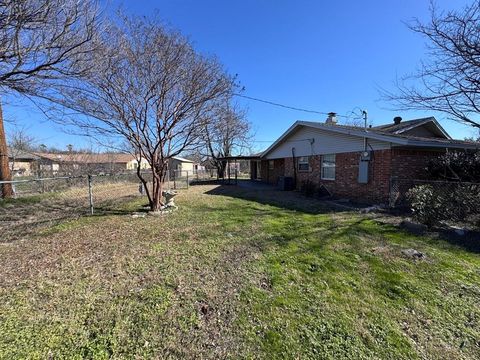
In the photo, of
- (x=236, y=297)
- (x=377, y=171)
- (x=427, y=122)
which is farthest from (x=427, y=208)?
(x=427, y=122)

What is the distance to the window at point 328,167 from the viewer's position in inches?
453

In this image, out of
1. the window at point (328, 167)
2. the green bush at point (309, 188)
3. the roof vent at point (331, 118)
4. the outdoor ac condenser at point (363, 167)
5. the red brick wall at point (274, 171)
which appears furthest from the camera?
the red brick wall at point (274, 171)

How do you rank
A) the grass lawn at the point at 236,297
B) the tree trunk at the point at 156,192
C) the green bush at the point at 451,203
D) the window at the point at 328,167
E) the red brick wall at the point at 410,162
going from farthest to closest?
the window at the point at 328,167
the red brick wall at the point at 410,162
the tree trunk at the point at 156,192
the green bush at the point at 451,203
the grass lawn at the point at 236,297

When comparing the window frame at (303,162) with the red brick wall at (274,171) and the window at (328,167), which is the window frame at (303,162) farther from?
the red brick wall at (274,171)

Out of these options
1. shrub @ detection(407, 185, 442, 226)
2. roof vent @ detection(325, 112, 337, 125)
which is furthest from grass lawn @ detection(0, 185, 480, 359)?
roof vent @ detection(325, 112, 337, 125)

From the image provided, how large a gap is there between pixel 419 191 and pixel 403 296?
483 centimetres

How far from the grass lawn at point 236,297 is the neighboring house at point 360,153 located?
446cm

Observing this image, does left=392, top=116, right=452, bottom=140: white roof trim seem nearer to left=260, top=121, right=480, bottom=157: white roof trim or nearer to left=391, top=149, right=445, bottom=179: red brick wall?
left=391, top=149, right=445, bottom=179: red brick wall

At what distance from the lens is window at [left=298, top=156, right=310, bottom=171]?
43.7ft

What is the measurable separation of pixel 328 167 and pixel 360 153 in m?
2.08

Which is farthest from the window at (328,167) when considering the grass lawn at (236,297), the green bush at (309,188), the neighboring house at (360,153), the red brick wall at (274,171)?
the grass lawn at (236,297)

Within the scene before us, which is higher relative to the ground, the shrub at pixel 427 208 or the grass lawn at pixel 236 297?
the shrub at pixel 427 208

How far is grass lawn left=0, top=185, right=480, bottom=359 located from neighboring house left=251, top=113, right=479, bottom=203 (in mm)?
4464

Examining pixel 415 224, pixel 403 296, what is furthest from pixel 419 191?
pixel 403 296
